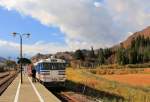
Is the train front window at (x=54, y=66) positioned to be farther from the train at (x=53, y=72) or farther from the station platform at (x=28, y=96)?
the station platform at (x=28, y=96)

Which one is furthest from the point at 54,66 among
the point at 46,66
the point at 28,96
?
the point at 28,96

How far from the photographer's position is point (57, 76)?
118ft

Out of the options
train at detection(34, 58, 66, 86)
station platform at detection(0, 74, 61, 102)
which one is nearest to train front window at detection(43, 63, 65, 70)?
train at detection(34, 58, 66, 86)

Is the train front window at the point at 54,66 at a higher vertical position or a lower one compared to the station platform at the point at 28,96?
higher

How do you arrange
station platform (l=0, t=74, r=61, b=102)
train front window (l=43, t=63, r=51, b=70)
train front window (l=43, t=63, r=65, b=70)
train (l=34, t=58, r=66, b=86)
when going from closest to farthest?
station platform (l=0, t=74, r=61, b=102), train (l=34, t=58, r=66, b=86), train front window (l=43, t=63, r=65, b=70), train front window (l=43, t=63, r=51, b=70)

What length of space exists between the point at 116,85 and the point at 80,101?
21162mm

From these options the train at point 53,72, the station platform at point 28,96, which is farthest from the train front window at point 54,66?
the station platform at point 28,96

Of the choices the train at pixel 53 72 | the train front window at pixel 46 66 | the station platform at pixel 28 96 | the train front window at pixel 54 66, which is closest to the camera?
the station platform at pixel 28 96

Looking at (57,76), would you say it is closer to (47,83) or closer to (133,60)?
(47,83)

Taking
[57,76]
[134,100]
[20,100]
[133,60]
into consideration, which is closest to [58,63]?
[57,76]

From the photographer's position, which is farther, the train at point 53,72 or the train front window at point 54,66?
the train front window at point 54,66

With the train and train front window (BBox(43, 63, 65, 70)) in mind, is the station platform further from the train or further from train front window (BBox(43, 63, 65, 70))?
train front window (BBox(43, 63, 65, 70))

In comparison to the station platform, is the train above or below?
above

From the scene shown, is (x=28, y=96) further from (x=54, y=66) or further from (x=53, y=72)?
(x=54, y=66)
